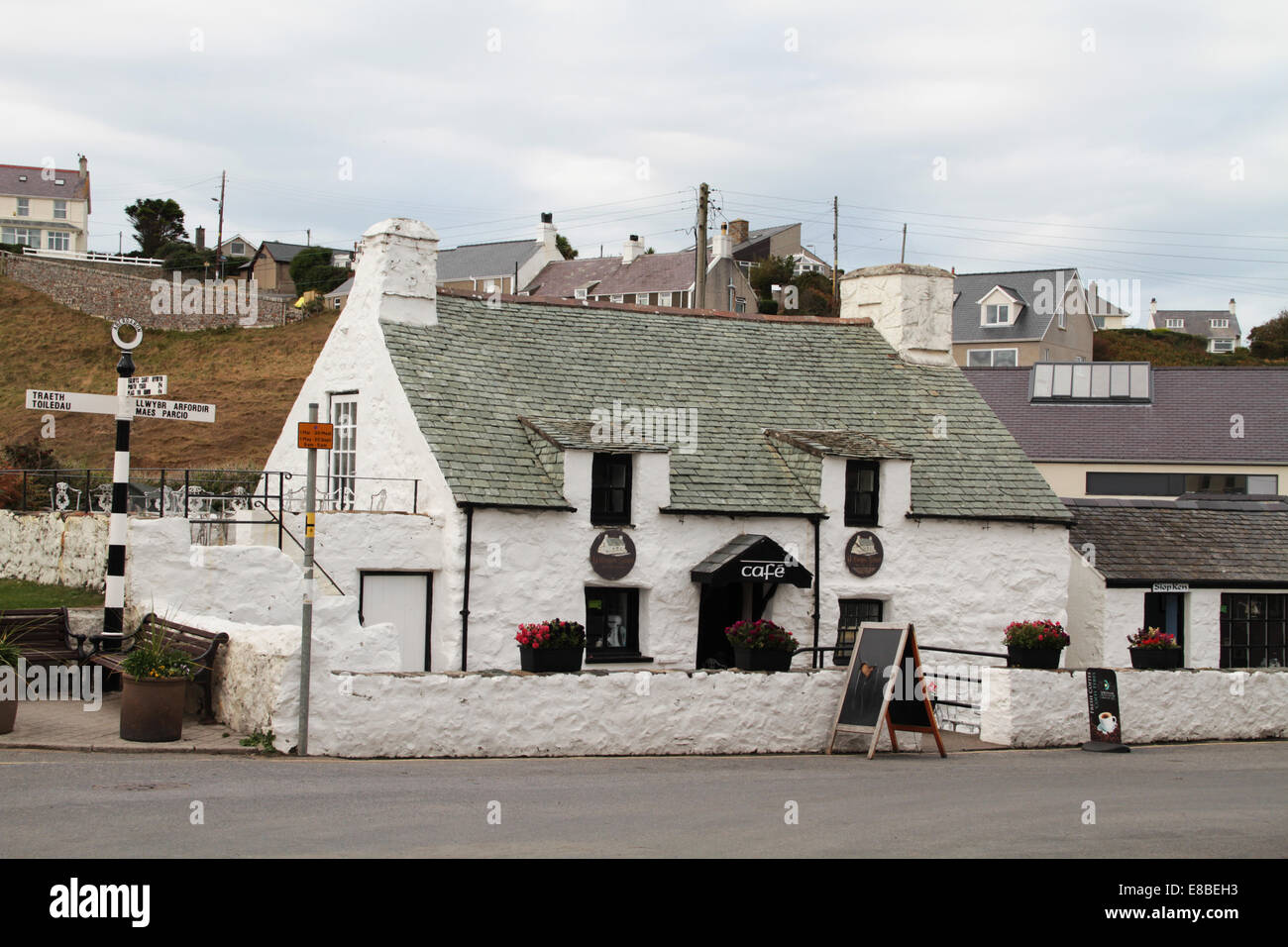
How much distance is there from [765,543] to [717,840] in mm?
10636

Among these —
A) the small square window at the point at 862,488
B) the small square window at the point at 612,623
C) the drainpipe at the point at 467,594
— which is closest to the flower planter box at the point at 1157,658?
the small square window at the point at 862,488

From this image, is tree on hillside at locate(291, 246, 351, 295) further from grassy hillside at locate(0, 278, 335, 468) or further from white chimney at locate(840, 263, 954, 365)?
white chimney at locate(840, 263, 954, 365)

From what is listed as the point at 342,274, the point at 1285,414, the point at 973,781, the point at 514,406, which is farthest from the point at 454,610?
the point at 342,274

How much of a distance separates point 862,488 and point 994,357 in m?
49.1

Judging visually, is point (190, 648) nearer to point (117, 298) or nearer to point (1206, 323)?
point (117, 298)

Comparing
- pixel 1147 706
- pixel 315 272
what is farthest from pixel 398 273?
pixel 315 272

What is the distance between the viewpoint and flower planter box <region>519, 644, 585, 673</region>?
1634 cm

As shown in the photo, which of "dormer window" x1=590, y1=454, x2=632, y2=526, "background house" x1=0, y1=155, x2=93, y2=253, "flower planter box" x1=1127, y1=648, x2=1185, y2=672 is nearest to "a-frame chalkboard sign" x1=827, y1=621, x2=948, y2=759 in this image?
"dormer window" x1=590, y1=454, x2=632, y2=526

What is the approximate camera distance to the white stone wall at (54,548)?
20.2 m

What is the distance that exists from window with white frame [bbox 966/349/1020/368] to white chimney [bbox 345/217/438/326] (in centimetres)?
5038

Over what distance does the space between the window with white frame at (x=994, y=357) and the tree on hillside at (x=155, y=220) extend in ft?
188

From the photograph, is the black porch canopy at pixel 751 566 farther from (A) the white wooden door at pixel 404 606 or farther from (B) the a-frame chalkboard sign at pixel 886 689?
(A) the white wooden door at pixel 404 606

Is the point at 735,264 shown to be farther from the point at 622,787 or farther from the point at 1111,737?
the point at 622,787

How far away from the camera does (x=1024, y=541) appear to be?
76.2 ft
